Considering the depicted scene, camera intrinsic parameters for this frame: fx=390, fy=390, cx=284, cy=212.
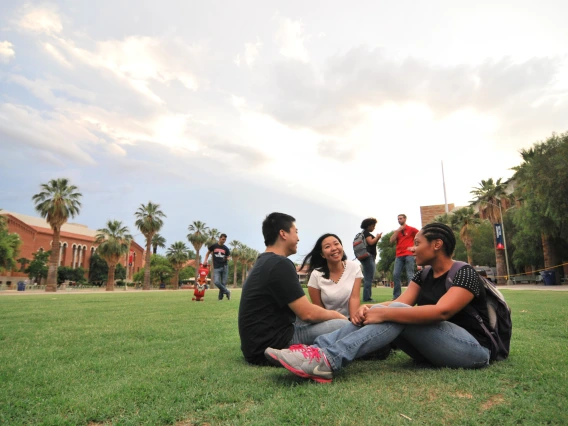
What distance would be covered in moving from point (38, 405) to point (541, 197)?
30.5 m

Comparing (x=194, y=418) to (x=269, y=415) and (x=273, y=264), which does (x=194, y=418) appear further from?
(x=273, y=264)

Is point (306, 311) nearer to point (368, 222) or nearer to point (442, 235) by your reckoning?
point (442, 235)

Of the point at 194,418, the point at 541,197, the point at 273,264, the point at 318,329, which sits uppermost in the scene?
the point at 541,197

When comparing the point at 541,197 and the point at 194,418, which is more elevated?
the point at 541,197

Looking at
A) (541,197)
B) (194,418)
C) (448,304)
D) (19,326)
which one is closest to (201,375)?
(194,418)

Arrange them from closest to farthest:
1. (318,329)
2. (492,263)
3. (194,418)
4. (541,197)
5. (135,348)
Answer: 1. (194,418)
2. (318,329)
3. (135,348)
4. (541,197)
5. (492,263)

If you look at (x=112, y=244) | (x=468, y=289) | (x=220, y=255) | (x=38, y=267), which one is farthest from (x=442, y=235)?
(x=38, y=267)

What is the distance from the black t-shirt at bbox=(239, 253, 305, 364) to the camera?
10.2 feet

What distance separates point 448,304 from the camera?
9.11ft

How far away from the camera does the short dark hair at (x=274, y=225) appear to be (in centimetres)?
349

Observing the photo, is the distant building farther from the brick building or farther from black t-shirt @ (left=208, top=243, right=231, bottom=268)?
black t-shirt @ (left=208, top=243, right=231, bottom=268)

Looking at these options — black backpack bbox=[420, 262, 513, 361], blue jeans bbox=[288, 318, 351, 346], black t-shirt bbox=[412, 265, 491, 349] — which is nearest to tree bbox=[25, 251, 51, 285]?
blue jeans bbox=[288, 318, 351, 346]

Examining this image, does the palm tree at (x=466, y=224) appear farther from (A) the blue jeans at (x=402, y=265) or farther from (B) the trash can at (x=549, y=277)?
(A) the blue jeans at (x=402, y=265)

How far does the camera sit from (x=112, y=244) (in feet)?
183
